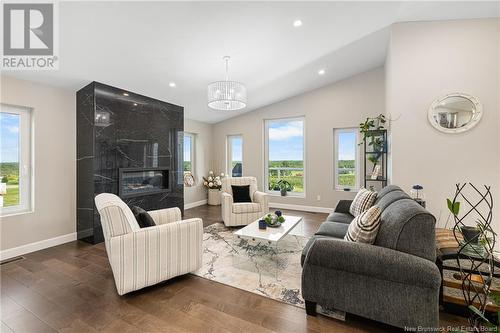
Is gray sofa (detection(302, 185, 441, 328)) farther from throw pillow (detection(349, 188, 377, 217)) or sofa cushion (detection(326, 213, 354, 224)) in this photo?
sofa cushion (detection(326, 213, 354, 224))

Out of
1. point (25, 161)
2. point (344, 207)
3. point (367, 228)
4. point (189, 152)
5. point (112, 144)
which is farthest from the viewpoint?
point (189, 152)

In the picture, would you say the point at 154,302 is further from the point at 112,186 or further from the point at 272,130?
the point at 272,130

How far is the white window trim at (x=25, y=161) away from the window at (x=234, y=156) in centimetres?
441

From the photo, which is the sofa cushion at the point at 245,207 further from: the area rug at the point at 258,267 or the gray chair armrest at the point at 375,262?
the gray chair armrest at the point at 375,262

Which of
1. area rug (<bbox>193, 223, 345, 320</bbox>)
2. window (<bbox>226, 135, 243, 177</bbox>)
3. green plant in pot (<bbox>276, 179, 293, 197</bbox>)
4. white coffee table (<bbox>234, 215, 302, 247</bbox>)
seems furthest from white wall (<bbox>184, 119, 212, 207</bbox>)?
white coffee table (<bbox>234, 215, 302, 247</bbox>)

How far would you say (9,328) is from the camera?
1791 millimetres

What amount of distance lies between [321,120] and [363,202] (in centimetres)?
309

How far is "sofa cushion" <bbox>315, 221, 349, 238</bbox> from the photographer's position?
2.51 m

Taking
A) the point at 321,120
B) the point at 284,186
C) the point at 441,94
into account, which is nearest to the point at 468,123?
the point at 441,94

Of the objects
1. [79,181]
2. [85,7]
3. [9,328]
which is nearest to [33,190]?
[79,181]

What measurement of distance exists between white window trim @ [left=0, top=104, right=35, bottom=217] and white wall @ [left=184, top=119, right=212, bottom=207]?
3.16 meters

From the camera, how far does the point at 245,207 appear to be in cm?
423

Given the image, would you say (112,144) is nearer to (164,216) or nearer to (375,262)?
(164,216)

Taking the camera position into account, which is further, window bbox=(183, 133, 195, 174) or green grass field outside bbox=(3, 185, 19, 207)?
window bbox=(183, 133, 195, 174)
